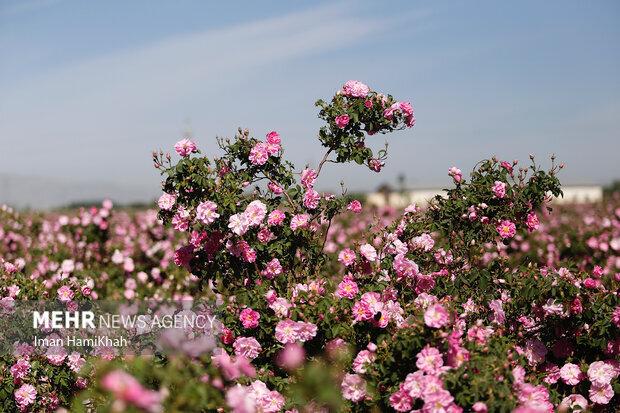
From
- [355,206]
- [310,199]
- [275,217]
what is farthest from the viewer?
[355,206]

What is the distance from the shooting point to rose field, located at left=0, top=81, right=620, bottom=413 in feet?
12.3

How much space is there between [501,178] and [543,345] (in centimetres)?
120

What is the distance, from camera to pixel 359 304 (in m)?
4.19

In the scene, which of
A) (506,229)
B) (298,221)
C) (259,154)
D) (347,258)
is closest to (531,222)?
(506,229)

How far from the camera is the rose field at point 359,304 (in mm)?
3740

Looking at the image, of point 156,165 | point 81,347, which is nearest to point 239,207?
point 156,165

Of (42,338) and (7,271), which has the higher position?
(7,271)

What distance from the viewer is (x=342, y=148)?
5.18m

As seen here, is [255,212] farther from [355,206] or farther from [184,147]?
[355,206]

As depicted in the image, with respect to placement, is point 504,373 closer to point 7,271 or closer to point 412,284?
point 412,284

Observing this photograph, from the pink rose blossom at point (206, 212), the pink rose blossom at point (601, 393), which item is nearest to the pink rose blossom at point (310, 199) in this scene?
the pink rose blossom at point (206, 212)

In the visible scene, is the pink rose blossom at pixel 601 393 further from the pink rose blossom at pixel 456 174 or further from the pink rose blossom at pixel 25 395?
the pink rose blossom at pixel 25 395

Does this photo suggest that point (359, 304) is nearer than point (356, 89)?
Yes

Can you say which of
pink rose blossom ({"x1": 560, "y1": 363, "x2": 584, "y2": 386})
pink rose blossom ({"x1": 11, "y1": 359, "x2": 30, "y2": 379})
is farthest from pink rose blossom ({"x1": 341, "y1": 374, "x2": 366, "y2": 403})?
pink rose blossom ({"x1": 11, "y1": 359, "x2": 30, "y2": 379})
